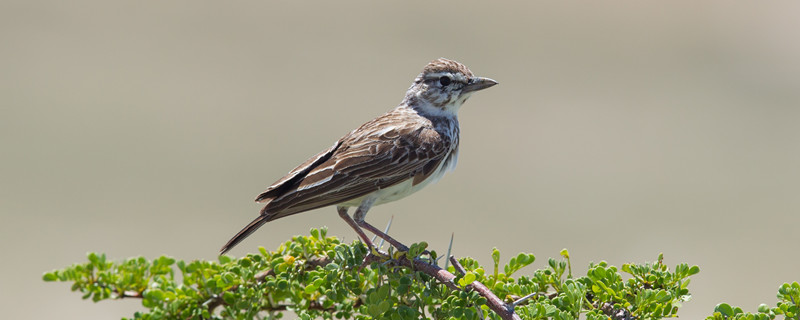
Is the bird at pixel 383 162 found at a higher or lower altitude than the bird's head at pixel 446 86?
lower

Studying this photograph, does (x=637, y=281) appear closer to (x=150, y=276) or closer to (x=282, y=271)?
(x=282, y=271)

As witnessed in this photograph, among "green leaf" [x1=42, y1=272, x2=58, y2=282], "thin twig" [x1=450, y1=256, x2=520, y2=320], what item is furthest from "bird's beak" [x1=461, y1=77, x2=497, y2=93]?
"green leaf" [x1=42, y1=272, x2=58, y2=282]

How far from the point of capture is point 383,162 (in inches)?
217

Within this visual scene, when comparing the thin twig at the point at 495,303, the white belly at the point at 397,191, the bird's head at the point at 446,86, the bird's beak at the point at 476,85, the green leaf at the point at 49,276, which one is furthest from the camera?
the bird's head at the point at 446,86

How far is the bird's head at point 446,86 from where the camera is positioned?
21.8ft

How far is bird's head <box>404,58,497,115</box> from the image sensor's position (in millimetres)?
6633

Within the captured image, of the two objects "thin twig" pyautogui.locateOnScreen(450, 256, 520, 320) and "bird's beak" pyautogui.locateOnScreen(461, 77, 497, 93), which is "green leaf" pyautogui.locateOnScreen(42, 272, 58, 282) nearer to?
"thin twig" pyautogui.locateOnScreen(450, 256, 520, 320)

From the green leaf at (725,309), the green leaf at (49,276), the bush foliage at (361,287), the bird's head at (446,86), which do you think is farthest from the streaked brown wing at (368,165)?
the green leaf at (725,309)

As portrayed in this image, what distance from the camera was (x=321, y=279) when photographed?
3.31m

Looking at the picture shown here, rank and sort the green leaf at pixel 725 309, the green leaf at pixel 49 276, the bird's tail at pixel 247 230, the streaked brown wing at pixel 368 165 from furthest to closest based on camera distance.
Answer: the streaked brown wing at pixel 368 165 < the bird's tail at pixel 247 230 < the green leaf at pixel 49 276 < the green leaf at pixel 725 309

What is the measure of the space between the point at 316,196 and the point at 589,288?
6.95 feet

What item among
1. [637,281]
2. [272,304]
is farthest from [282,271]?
[637,281]

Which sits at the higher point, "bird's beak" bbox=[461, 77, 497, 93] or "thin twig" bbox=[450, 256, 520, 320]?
"bird's beak" bbox=[461, 77, 497, 93]

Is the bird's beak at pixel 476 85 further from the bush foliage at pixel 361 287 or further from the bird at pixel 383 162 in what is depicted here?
the bush foliage at pixel 361 287
